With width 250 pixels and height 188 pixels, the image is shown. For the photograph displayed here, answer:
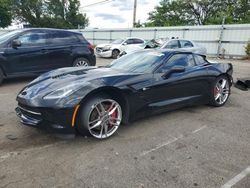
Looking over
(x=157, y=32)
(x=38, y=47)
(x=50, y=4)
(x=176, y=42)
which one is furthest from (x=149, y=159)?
(x=50, y=4)

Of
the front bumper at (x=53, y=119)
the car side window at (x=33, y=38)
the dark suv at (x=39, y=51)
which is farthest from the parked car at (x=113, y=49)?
the front bumper at (x=53, y=119)

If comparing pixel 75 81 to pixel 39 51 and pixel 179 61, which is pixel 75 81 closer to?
pixel 179 61

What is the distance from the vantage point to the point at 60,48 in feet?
26.5

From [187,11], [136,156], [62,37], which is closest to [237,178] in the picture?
[136,156]

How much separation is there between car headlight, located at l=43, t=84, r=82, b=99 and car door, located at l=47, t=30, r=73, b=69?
4.61 meters

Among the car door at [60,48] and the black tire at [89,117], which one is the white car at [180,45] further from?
the black tire at [89,117]

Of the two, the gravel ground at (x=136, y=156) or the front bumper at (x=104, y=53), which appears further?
the front bumper at (x=104, y=53)

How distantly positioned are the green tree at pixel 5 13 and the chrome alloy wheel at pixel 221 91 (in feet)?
141

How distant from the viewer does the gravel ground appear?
9.32 ft

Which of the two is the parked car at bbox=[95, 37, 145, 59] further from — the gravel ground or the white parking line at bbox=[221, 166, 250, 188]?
the white parking line at bbox=[221, 166, 250, 188]

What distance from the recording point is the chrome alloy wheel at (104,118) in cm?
375

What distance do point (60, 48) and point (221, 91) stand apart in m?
5.01

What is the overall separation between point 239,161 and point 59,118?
8.00 feet

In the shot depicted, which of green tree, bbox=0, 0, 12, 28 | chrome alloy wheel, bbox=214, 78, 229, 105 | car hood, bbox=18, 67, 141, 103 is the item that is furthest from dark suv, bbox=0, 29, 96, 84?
green tree, bbox=0, 0, 12, 28
